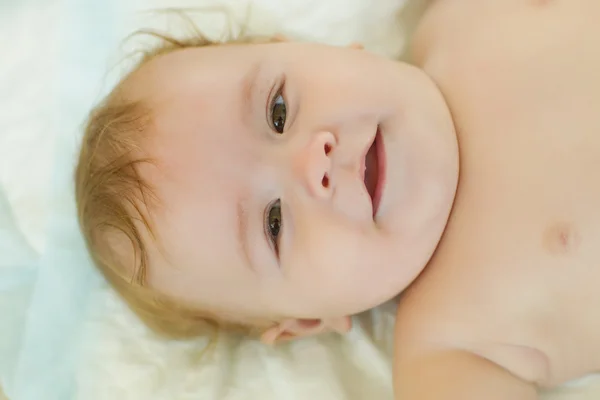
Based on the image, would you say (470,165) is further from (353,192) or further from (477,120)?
(353,192)

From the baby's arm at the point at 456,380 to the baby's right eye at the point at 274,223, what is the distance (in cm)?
29

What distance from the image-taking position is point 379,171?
3.29 ft

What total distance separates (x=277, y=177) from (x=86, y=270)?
0.48 meters

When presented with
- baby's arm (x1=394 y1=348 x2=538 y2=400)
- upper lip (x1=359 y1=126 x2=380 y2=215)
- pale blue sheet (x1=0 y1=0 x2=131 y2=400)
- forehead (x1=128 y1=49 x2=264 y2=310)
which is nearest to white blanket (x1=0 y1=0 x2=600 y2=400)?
pale blue sheet (x1=0 y1=0 x2=131 y2=400)

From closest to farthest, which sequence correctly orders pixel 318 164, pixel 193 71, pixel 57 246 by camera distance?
pixel 318 164 → pixel 193 71 → pixel 57 246

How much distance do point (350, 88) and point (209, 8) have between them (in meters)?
0.48

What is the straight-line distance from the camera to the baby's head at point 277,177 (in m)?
0.97

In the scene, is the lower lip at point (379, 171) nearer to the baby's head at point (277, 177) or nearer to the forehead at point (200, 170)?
the baby's head at point (277, 177)

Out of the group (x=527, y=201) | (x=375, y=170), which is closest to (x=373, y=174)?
(x=375, y=170)

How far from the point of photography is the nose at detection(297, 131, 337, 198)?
0.93m

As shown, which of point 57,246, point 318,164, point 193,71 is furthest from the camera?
point 57,246

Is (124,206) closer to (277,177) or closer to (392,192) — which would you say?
(277,177)

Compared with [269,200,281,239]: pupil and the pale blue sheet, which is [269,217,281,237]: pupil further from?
the pale blue sheet

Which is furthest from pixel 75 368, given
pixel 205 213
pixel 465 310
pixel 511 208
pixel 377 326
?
pixel 511 208
